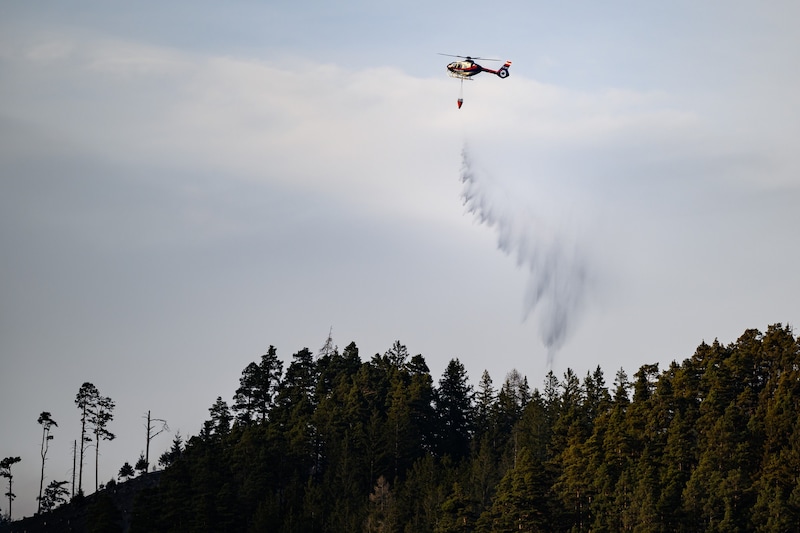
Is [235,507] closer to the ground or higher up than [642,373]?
closer to the ground

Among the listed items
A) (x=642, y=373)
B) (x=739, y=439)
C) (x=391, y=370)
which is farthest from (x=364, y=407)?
(x=739, y=439)

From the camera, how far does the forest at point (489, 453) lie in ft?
444

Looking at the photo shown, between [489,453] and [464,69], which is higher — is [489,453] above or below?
below

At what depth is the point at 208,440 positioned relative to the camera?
181 m

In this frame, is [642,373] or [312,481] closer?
[642,373]

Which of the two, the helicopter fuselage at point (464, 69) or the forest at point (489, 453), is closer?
the forest at point (489, 453)

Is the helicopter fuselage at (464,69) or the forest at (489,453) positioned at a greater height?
the helicopter fuselage at (464,69)

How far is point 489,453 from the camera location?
160500 mm

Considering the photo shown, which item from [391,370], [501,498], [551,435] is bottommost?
[501,498]

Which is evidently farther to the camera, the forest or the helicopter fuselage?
the helicopter fuselage

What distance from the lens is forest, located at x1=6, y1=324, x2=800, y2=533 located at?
135250mm

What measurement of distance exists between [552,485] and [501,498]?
9.43 metres

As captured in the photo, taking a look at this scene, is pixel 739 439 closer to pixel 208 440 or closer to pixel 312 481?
pixel 312 481

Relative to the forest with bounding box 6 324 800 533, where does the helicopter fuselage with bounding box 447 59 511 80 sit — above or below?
above
